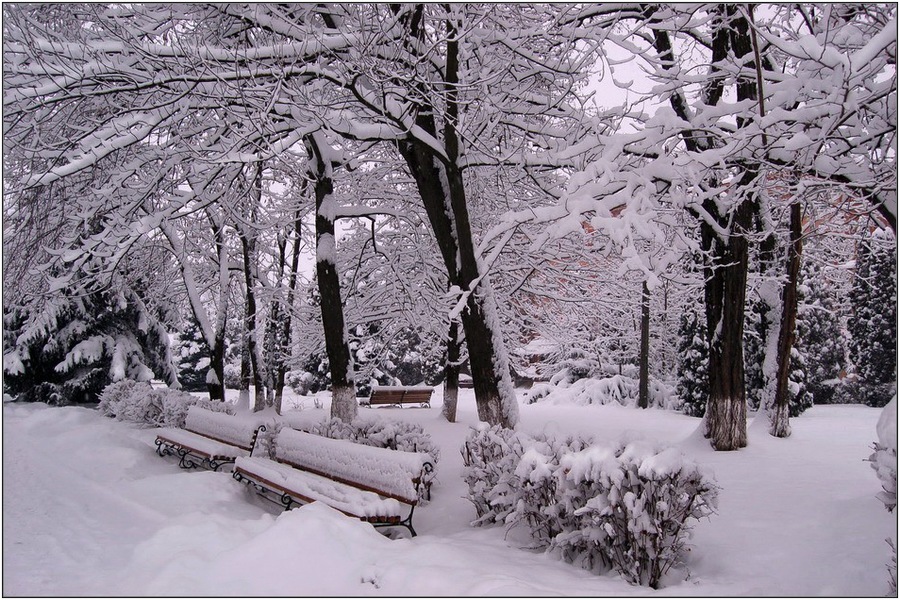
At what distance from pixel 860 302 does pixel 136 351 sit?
25.8 m

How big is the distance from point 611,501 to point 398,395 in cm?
1533

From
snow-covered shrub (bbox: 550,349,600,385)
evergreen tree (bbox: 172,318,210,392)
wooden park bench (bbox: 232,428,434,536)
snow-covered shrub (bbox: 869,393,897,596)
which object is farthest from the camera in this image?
evergreen tree (bbox: 172,318,210,392)

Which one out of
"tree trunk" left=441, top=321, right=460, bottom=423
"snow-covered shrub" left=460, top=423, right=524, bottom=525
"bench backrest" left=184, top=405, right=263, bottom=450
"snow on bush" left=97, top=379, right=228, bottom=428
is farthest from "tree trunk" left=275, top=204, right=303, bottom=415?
"snow-covered shrub" left=460, top=423, right=524, bottom=525

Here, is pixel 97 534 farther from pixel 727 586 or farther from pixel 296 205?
pixel 296 205

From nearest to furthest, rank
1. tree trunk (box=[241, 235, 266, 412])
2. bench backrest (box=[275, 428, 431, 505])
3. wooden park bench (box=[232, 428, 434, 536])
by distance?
wooden park bench (box=[232, 428, 434, 536]) → bench backrest (box=[275, 428, 431, 505]) → tree trunk (box=[241, 235, 266, 412])

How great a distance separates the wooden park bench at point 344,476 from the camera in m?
5.47

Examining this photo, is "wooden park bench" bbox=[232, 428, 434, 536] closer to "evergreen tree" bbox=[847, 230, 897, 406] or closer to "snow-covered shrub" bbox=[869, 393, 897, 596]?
"snow-covered shrub" bbox=[869, 393, 897, 596]

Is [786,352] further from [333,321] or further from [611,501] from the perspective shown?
[333,321]

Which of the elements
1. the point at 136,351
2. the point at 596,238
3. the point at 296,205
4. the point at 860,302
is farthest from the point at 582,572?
the point at 860,302

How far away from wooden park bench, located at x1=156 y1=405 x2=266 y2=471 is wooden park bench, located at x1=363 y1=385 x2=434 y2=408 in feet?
25.5

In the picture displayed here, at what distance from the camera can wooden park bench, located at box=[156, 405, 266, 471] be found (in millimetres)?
8473

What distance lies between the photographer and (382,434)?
25.8ft

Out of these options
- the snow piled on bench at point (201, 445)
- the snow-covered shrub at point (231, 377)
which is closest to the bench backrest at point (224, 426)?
the snow piled on bench at point (201, 445)

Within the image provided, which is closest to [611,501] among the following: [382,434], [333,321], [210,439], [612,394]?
[382,434]
